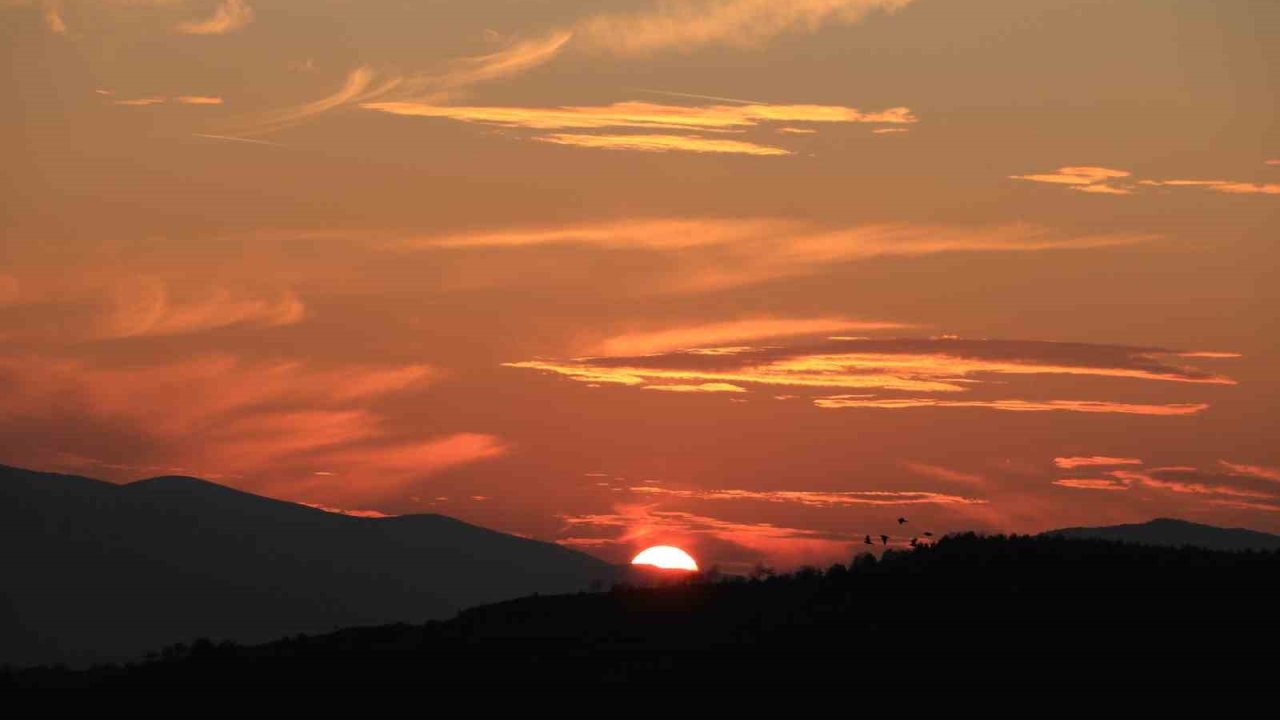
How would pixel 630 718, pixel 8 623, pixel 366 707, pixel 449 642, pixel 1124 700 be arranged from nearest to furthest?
pixel 1124 700, pixel 630 718, pixel 366 707, pixel 449 642, pixel 8 623

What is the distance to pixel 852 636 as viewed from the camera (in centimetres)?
5316

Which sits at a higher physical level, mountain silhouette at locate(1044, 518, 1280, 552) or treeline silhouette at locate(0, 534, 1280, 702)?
→ mountain silhouette at locate(1044, 518, 1280, 552)

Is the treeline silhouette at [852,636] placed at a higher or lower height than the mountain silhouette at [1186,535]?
lower

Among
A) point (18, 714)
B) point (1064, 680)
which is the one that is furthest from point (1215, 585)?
point (18, 714)

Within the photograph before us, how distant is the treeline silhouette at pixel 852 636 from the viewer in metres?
49.6

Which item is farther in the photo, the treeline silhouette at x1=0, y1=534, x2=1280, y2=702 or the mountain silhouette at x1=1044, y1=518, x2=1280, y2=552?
the mountain silhouette at x1=1044, y1=518, x2=1280, y2=552

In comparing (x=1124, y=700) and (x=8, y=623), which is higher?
(x=8, y=623)

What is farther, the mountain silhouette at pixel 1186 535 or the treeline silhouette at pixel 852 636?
the mountain silhouette at pixel 1186 535

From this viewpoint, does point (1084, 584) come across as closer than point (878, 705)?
No

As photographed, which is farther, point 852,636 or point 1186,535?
point 1186,535

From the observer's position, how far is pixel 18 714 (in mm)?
56844

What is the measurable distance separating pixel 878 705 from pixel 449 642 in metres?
15.8

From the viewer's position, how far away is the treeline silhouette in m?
49.6

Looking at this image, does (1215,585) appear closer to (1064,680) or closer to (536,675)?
(1064,680)
